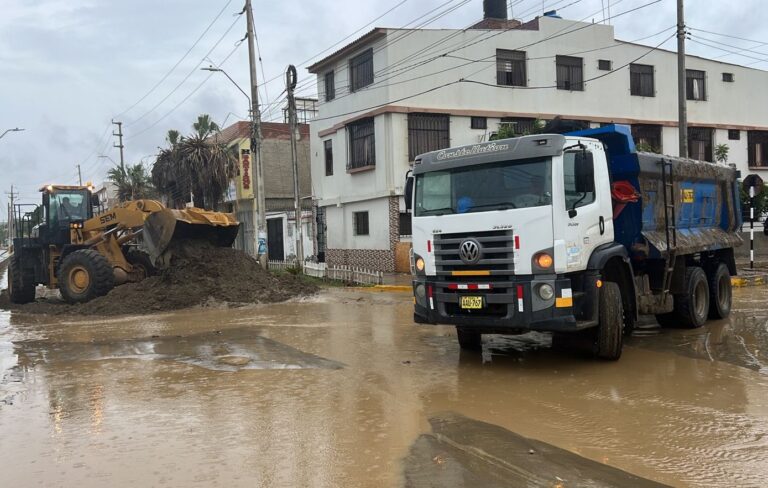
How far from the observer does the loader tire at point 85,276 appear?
16.1 meters

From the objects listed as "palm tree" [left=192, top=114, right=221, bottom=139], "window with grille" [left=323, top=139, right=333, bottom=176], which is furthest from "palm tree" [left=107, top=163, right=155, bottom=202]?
"window with grille" [left=323, top=139, right=333, bottom=176]

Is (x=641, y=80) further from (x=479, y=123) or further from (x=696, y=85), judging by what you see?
(x=479, y=123)

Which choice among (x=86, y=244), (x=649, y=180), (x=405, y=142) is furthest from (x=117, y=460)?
(x=405, y=142)

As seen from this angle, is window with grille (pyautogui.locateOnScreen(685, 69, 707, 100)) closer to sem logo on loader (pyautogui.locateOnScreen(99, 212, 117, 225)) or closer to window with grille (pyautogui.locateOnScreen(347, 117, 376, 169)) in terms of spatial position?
window with grille (pyautogui.locateOnScreen(347, 117, 376, 169))

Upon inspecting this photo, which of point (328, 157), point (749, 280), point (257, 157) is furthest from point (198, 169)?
point (749, 280)

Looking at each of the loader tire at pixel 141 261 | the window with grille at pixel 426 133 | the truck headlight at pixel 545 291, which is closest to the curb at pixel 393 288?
the loader tire at pixel 141 261

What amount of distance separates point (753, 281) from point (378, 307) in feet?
34.9

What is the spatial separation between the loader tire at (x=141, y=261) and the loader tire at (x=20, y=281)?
111 inches

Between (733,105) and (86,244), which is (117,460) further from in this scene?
(733,105)

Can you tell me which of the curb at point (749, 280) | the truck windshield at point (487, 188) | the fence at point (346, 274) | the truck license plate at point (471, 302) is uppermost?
the truck windshield at point (487, 188)

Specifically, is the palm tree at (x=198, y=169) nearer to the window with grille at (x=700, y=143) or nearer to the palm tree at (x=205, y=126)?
the palm tree at (x=205, y=126)

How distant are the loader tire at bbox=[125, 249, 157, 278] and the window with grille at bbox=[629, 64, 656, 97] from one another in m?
21.6

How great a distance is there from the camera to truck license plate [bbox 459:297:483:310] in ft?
26.2

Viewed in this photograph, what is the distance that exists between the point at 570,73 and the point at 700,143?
8174mm
